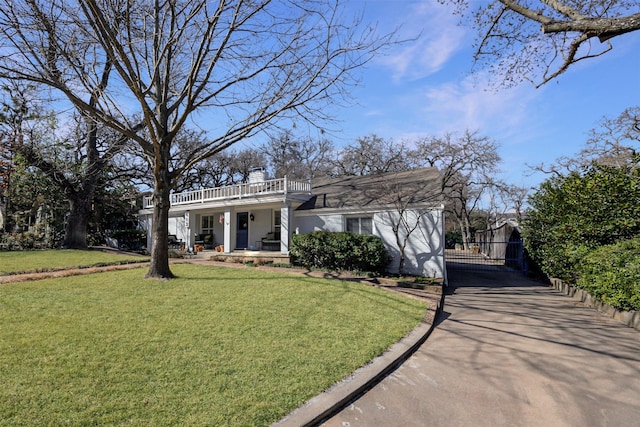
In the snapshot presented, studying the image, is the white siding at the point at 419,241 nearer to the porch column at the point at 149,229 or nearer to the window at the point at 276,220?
the window at the point at 276,220

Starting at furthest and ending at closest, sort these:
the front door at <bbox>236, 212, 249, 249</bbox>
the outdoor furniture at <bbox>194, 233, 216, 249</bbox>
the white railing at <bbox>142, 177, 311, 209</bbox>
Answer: the outdoor furniture at <bbox>194, 233, 216, 249</bbox>, the front door at <bbox>236, 212, 249, 249</bbox>, the white railing at <bbox>142, 177, 311, 209</bbox>

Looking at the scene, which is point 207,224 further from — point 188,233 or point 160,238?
point 160,238

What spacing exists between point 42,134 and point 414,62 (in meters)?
21.4

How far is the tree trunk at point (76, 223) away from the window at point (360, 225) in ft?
54.8

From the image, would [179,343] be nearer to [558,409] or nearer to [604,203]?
[558,409]

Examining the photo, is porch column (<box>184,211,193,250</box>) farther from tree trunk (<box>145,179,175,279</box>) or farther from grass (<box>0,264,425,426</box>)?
grass (<box>0,264,425,426</box>)

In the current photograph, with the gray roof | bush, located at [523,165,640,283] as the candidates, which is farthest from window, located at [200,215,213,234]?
bush, located at [523,165,640,283]

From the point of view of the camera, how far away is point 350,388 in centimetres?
372

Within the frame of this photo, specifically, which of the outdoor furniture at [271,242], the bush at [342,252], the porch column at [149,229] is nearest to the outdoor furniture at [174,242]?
the porch column at [149,229]

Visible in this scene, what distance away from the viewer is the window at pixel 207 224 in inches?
855

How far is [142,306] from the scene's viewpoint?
6.28 meters

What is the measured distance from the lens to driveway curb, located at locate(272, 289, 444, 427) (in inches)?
122

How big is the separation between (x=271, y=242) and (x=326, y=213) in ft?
14.3

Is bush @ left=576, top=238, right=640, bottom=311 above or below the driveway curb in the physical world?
above
